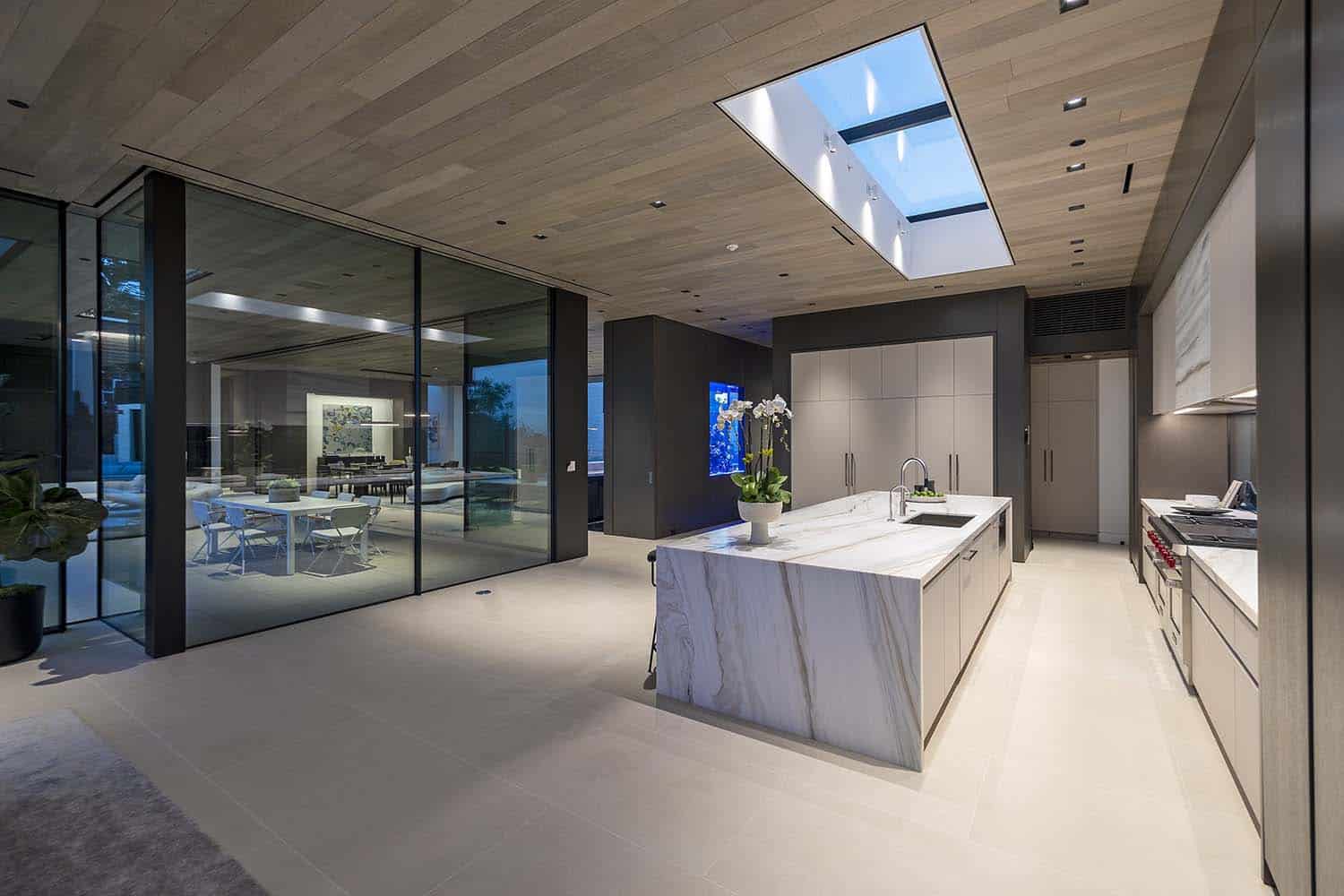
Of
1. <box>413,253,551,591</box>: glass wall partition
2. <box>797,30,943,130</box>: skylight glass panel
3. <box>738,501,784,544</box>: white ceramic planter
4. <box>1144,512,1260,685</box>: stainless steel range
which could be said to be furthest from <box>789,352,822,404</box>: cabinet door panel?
<box>738,501,784,544</box>: white ceramic planter

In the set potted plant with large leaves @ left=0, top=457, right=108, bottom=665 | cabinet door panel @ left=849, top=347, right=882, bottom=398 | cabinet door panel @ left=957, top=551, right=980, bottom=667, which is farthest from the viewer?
cabinet door panel @ left=849, top=347, right=882, bottom=398

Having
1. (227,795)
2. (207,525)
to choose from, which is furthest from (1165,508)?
(207,525)

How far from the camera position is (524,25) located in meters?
2.47

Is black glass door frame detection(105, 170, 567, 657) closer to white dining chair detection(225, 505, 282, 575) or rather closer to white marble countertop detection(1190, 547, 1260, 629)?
white dining chair detection(225, 505, 282, 575)

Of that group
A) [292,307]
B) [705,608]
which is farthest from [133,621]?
[705,608]

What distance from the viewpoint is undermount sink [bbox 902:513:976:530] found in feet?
13.9

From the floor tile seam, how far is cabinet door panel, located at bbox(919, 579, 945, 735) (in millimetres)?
2114

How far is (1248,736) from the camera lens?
2.17m

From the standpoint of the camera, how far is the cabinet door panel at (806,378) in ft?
25.5

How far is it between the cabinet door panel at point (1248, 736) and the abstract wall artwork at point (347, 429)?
5.24 metres

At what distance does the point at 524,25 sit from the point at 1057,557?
7037 millimetres

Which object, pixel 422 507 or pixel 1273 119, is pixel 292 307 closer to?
pixel 422 507

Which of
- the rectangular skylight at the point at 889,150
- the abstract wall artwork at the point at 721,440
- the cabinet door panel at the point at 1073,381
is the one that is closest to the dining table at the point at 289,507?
the rectangular skylight at the point at 889,150

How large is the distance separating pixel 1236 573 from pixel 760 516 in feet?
6.36
